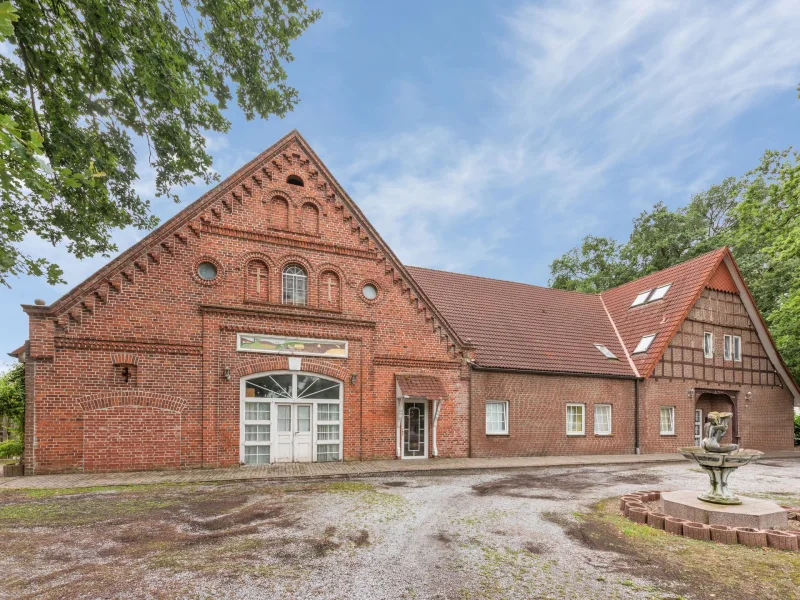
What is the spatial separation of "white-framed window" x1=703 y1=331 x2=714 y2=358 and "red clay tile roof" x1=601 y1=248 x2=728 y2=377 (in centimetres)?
178

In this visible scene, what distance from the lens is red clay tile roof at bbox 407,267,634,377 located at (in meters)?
18.3

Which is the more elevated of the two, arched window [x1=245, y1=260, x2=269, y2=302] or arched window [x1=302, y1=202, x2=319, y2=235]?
arched window [x1=302, y1=202, x2=319, y2=235]

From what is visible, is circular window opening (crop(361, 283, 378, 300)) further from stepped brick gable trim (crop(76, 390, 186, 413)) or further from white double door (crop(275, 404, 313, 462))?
stepped brick gable trim (crop(76, 390, 186, 413))

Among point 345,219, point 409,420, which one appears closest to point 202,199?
point 345,219

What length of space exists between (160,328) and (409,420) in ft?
25.3

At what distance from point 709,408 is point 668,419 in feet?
9.32

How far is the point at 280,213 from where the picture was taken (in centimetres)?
1479

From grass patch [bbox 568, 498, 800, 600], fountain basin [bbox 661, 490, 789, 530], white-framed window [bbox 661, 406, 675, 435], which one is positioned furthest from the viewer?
white-framed window [bbox 661, 406, 675, 435]

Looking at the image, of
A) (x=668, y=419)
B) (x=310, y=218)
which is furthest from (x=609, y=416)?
(x=310, y=218)

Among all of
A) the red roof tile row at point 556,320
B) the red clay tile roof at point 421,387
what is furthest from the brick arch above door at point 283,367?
the red roof tile row at point 556,320

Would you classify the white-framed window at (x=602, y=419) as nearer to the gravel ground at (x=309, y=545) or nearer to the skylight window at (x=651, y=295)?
the skylight window at (x=651, y=295)

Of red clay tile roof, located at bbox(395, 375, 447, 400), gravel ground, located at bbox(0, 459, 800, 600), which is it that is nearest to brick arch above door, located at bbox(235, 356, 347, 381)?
red clay tile roof, located at bbox(395, 375, 447, 400)

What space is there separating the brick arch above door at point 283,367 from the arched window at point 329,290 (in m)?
1.71

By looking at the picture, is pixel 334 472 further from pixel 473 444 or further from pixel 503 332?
pixel 503 332
